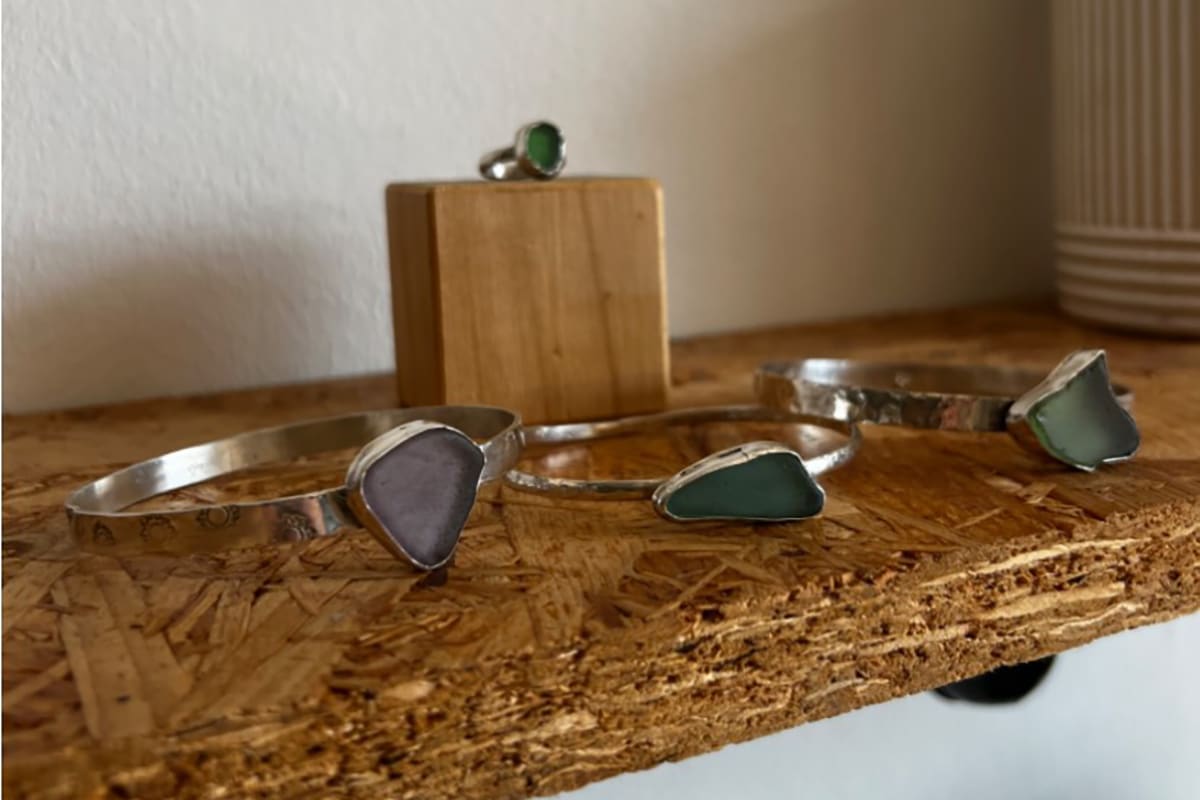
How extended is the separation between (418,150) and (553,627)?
50cm

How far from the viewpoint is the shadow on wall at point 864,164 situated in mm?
850

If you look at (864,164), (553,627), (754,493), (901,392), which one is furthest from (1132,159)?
(553,627)

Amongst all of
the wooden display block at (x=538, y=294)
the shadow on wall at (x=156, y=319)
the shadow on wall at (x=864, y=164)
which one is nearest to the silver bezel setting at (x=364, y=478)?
the wooden display block at (x=538, y=294)

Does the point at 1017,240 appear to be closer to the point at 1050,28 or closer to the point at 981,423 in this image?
the point at 1050,28

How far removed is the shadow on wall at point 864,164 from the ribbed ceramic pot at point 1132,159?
115 millimetres

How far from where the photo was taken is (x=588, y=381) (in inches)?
23.5

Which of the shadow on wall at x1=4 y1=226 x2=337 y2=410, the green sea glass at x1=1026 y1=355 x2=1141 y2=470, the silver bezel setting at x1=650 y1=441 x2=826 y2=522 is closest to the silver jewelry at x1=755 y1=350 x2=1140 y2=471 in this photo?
the green sea glass at x1=1026 y1=355 x2=1141 y2=470

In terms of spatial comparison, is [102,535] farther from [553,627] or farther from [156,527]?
[553,627]

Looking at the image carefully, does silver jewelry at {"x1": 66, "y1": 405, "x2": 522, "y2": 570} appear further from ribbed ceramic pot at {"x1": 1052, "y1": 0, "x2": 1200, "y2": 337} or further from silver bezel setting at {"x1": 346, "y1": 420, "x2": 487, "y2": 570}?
ribbed ceramic pot at {"x1": 1052, "y1": 0, "x2": 1200, "y2": 337}

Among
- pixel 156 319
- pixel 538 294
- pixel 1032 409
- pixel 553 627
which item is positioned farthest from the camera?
pixel 156 319

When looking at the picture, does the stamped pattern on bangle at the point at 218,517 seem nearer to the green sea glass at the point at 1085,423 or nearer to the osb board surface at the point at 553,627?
the osb board surface at the point at 553,627

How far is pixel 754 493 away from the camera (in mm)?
394

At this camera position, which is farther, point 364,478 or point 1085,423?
point 1085,423

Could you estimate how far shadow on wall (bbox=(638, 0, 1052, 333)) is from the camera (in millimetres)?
850
